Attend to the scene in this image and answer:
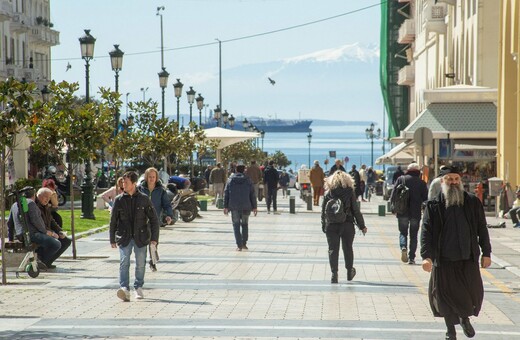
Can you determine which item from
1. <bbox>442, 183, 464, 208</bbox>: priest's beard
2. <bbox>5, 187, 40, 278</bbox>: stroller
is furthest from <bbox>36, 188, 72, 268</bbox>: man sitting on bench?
<bbox>442, 183, 464, 208</bbox>: priest's beard

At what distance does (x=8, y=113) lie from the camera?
17.2 metres

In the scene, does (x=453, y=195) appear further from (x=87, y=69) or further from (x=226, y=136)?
(x=226, y=136)

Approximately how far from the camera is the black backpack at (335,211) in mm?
18906

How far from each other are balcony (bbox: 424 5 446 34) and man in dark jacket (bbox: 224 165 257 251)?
4009cm

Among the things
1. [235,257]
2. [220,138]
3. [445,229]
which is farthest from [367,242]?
[220,138]

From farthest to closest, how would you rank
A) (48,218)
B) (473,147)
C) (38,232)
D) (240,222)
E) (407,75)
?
(407,75) → (473,147) → (240,222) → (48,218) → (38,232)

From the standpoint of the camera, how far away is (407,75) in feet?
286

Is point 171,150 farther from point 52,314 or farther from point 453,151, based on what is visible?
point 52,314

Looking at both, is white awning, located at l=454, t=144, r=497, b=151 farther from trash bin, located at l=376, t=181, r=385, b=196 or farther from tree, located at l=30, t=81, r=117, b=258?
trash bin, located at l=376, t=181, r=385, b=196

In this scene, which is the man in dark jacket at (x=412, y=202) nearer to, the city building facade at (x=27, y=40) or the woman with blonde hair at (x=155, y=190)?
the woman with blonde hair at (x=155, y=190)

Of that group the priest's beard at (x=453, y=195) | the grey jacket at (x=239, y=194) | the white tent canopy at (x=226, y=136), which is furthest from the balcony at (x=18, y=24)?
the priest's beard at (x=453, y=195)

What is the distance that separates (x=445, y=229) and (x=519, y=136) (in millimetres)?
28689

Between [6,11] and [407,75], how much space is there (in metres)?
26.8

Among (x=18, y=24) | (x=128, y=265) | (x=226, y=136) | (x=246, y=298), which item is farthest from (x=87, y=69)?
(x=18, y=24)
